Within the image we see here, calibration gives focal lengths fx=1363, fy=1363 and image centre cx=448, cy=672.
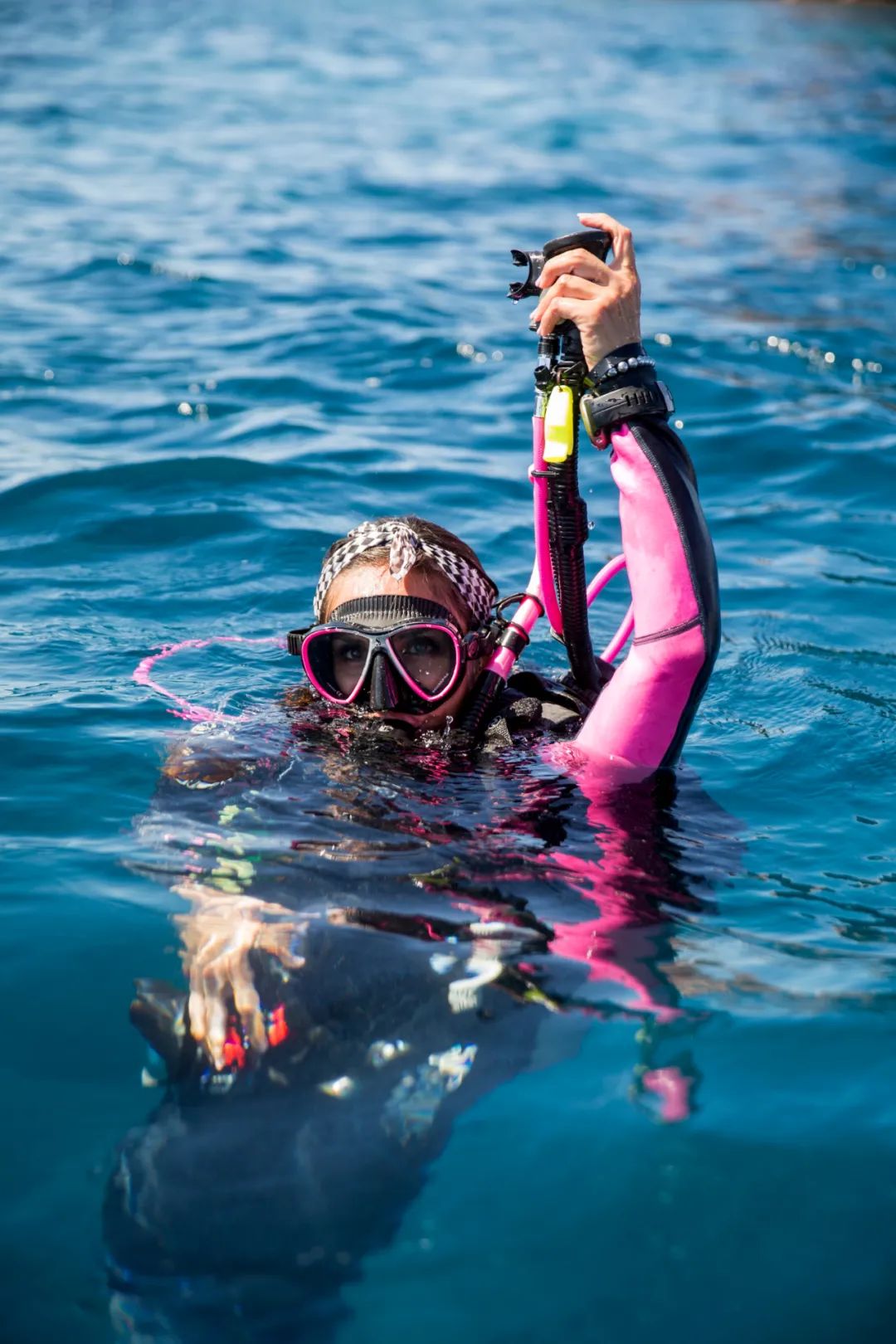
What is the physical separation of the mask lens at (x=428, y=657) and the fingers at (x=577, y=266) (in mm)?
935

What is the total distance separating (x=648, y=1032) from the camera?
2771 mm

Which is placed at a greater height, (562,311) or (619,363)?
(562,311)

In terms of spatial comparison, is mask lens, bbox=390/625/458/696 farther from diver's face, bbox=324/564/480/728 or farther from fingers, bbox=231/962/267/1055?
fingers, bbox=231/962/267/1055

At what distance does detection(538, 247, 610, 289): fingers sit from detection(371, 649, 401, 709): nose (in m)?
1.02

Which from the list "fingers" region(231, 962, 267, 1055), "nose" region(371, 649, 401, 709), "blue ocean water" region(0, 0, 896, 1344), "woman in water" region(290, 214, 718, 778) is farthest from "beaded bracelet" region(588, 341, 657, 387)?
"fingers" region(231, 962, 267, 1055)

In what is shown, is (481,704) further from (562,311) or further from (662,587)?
(562,311)

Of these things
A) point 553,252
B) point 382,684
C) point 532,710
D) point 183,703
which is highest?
point 553,252

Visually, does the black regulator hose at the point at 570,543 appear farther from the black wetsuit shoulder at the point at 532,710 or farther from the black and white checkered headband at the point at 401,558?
the black and white checkered headband at the point at 401,558

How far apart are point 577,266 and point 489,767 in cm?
129

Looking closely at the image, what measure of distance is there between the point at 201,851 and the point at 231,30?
85.7 feet

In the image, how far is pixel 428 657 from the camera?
3604 mm

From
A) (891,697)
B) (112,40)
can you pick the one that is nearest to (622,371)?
(891,697)

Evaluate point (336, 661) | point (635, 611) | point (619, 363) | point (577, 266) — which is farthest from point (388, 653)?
point (577, 266)

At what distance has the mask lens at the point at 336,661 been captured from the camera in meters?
3.58
